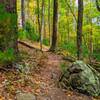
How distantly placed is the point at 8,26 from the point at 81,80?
2880mm

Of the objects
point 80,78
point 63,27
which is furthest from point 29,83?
point 63,27

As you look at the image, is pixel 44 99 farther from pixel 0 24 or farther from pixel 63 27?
pixel 63 27

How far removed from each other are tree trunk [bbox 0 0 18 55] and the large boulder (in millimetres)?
→ 1846

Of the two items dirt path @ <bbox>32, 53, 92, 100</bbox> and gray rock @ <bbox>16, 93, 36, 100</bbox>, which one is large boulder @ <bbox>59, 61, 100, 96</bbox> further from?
gray rock @ <bbox>16, 93, 36, 100</bbox>

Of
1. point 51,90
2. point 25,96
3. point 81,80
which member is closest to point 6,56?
point 25,96

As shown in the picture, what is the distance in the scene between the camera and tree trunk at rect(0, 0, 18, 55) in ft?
24.0

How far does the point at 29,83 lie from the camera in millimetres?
7961

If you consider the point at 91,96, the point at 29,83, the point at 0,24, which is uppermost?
the point at 0,24

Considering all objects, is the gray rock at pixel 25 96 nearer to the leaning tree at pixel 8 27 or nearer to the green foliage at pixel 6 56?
the green foliage at pixel 6 56

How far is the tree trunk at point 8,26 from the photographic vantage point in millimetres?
7328

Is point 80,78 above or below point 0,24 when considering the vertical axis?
below

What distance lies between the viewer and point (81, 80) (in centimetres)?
862

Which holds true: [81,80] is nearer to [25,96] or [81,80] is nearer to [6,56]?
[25,96]

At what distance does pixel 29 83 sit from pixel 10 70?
0.70 metres
